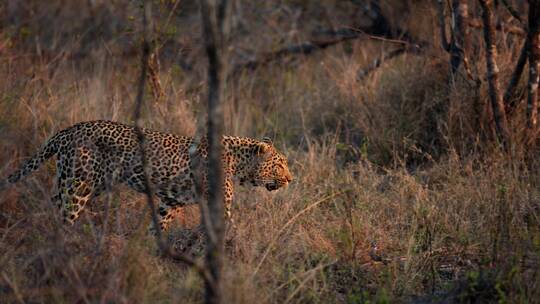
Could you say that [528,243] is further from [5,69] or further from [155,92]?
[5,69]

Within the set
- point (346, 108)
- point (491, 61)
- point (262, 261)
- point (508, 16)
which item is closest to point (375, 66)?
point (346, 108)

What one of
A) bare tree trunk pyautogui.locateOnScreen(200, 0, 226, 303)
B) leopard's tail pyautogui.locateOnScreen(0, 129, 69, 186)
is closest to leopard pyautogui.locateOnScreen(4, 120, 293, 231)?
leopard's tail pyautogui.locateOnScreen(0, 129, 69, 186)

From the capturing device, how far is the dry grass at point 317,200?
4930mm

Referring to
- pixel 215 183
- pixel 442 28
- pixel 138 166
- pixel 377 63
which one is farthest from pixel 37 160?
pixel 377 63

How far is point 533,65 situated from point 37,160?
4.65 m

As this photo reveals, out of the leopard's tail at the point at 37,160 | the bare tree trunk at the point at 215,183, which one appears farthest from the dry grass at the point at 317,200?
the bare tree trunk at the point at 215,183

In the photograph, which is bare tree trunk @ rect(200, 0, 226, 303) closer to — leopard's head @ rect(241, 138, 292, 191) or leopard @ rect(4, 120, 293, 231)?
leopard @ rect(4, 120, 293, 231)

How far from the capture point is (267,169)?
276 inches

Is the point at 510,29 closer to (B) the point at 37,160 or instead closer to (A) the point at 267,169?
(A) the point at 267,169

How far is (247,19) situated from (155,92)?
3.97 metres

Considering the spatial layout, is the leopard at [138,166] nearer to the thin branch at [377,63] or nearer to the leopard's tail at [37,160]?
the leopard's tail at [37,160]

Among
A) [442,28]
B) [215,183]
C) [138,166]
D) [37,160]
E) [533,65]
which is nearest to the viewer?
[215,183]

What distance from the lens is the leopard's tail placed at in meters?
6.40

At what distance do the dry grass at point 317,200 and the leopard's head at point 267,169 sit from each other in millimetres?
192
